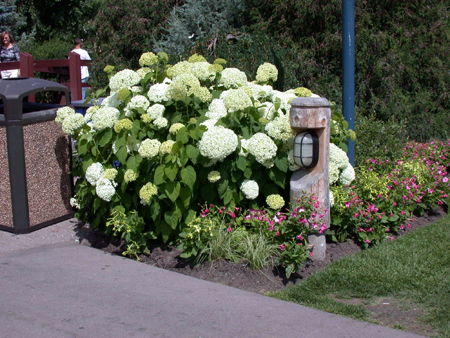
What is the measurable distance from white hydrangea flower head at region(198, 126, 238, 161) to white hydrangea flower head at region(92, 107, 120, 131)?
38.4 inches

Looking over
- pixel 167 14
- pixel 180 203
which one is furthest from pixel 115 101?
pixel 167 14

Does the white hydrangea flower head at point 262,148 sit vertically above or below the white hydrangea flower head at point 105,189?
above

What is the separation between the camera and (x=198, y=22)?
1105cm

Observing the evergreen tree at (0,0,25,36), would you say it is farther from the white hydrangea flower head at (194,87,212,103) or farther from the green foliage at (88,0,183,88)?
the white hydrangea flower head at (194,87,212,103)

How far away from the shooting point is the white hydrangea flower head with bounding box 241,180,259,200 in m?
4.64

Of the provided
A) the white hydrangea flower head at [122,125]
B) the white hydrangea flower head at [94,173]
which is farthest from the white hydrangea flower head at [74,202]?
the white hydrangea flower head at [122,125]

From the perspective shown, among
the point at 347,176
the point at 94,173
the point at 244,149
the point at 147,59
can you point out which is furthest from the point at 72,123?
the point at 347,176

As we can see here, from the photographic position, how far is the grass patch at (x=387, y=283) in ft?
12.5

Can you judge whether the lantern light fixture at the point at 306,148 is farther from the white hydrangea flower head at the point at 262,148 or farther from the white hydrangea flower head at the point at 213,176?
the white hydrangea flower head at the point at 213,176

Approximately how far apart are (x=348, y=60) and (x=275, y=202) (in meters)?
2.14

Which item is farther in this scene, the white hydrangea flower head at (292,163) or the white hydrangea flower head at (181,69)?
the white hydrangea flower head at (181,69)

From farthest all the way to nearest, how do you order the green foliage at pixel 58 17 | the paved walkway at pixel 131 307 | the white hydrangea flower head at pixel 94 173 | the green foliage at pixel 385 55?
the green foliage at pixel 58 17 → the green foliage at pixel 385 55 → the white hydrangea flower head at pixel 94 173 → the paved walkway at pixel 131 307

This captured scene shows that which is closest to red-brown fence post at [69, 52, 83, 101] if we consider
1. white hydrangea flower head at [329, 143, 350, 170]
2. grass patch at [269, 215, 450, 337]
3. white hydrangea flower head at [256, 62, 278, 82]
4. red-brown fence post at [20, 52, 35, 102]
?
red-brown fence post at [20, 52, 35, 102]

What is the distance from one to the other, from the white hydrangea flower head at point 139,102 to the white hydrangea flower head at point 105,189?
725mm
